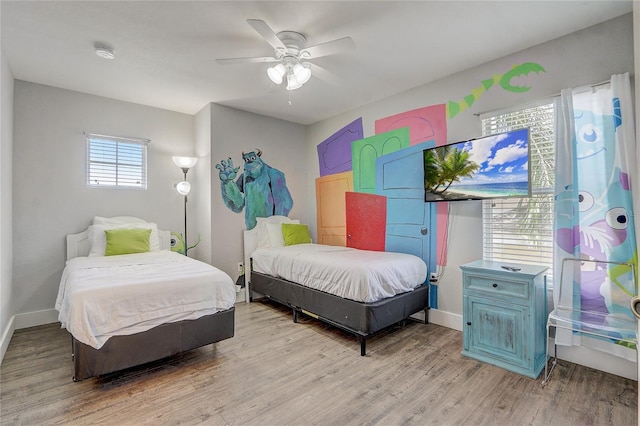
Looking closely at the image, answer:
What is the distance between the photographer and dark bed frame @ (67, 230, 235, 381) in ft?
6.53

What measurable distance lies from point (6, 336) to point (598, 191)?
517 centimetres

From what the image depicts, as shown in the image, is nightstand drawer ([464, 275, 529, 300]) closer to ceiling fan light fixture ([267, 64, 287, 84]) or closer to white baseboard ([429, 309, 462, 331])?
white baseboard ([429, 309, 462, 331])

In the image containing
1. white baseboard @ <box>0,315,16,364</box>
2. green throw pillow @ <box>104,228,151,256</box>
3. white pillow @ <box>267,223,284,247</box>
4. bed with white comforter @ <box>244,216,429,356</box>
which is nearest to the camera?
white baseboard @ <box>0,315,16,364</box>

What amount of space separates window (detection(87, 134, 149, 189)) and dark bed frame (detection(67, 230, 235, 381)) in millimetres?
2367

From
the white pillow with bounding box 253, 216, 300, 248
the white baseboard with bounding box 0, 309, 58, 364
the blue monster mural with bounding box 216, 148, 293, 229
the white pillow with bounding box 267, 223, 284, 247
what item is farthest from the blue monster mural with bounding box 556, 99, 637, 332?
the white baseboard with bounding box 0, 309, 58, 364

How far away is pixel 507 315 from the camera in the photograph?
7.76ft

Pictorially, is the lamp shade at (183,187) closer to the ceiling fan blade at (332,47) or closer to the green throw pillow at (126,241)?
the green throw pillow at (126,241)

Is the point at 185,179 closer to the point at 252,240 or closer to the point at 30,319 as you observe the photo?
the point at 252,240

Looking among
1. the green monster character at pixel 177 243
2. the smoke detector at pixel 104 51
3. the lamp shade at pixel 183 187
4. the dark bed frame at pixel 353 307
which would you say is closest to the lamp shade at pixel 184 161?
the lamp shade at pixel 183 187

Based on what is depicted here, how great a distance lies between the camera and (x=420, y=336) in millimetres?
3008

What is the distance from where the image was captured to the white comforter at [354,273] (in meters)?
2.66

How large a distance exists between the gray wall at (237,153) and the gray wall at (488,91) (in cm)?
133

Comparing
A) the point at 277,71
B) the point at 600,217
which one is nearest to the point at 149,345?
the point at 277,71

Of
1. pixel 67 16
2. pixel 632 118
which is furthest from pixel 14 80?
pixel 632 118
